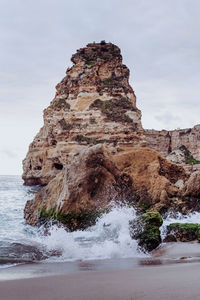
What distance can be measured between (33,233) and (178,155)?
48759mm

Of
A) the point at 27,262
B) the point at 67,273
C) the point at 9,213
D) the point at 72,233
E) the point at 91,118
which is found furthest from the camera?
the point at 91,118

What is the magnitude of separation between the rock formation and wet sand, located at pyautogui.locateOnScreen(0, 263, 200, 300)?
521 centimetres

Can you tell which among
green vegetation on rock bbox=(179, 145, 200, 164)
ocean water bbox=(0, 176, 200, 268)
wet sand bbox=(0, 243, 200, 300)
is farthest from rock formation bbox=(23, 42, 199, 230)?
green vegetation on rock bbox=(179, 145, 200, 164)

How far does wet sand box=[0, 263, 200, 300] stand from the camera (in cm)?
310

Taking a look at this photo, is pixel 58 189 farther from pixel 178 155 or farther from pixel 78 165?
pixel 178 155

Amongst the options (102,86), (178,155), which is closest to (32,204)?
(102,86)

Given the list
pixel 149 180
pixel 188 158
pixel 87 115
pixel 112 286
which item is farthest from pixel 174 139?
pixel 112 286

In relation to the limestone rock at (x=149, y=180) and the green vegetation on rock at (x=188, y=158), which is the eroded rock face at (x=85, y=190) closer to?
the limestone rock at (x=149, y=180)

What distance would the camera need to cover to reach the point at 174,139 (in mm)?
71188

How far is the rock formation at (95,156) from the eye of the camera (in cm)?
1001

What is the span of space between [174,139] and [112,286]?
228 feet

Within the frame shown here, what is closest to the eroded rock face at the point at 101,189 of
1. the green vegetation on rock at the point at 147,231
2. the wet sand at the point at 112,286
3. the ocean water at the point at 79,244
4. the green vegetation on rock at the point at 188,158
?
the ocean water at the point at 79,244

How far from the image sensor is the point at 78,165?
34.2ft

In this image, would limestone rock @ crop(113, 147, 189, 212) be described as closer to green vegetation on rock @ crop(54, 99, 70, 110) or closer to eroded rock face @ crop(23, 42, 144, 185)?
eroded rock face @ crop(23, 42, 144, 185)
